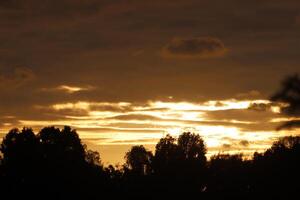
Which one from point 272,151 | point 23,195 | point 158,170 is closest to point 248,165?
point 272,151

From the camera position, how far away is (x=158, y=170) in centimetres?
12331

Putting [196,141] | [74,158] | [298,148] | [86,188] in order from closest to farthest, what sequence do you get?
[298,148] → [86,188] → [74,158] → [196,141]

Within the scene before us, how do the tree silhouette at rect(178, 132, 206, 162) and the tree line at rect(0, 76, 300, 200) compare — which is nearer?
the tree line at rect(0, 76, 300, 200)

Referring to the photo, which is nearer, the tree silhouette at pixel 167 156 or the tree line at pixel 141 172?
the tree line at pixel 141 172

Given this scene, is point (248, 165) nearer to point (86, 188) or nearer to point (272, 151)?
point (272, 151)

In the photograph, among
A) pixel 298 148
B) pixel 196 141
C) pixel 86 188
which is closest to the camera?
pixel 298 148

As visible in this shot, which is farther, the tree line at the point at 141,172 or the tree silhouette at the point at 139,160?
the tree silhouette at the point at 139,160

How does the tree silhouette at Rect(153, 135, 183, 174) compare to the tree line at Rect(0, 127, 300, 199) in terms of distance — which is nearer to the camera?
the tree line at Rect(0, 127, 300, 199)

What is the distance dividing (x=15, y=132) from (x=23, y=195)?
48.6 ft

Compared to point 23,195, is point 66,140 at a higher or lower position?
higher

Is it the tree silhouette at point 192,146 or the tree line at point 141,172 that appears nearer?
the tree line at point 141,172

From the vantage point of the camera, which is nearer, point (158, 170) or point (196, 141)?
point (158, 170)

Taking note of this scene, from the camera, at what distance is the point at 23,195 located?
120 metres

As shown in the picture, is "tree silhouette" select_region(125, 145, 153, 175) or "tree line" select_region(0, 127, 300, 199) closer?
"tree line" select_region(0, 127, 300, 199)
